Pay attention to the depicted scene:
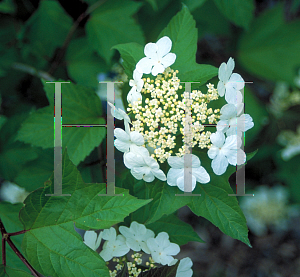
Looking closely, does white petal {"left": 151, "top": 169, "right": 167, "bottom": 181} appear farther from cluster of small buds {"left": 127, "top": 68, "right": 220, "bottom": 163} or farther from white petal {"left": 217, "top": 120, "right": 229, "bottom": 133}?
white petal {"left": 217, "top": 120, "right": 229, "bottom": 133}

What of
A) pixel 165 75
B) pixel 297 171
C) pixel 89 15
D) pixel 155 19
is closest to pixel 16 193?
pixel 89 15

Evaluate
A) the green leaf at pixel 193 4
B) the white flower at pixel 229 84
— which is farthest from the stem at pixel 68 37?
the white flower at pixel 229 84

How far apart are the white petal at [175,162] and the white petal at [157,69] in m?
0.27

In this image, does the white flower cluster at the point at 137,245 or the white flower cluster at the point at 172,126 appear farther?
the white flower cluster at the point at 137,245

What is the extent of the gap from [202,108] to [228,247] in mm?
2229

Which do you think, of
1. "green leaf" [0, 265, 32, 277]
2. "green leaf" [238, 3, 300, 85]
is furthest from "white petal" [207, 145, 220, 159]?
"green leaf" [238, 3, 300, 85]

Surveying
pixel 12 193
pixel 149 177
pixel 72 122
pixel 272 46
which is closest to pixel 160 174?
pixel 149 177

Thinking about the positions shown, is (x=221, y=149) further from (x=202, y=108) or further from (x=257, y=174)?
(x=257, y=174)

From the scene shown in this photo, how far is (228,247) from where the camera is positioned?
8.97ft

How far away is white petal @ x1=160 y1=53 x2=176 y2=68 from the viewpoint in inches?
37.2

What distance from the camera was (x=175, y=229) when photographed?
1171 mm

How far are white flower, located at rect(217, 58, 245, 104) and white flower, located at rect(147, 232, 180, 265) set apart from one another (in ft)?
1.85

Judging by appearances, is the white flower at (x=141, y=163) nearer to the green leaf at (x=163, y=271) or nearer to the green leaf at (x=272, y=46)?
the green leaf at (x=163, y=271)

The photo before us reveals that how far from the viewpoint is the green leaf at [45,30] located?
1.68m
